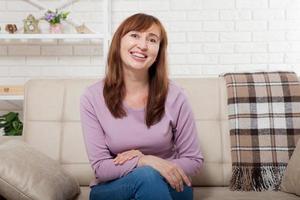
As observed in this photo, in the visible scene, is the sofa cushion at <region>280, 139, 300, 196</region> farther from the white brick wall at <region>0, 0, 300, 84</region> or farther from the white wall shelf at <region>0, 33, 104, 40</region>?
the white wall shelf at <region>0, 33, 104, 40</region>

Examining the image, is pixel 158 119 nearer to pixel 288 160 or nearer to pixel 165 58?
pixel 165 58

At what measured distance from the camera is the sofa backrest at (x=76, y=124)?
6.67ft

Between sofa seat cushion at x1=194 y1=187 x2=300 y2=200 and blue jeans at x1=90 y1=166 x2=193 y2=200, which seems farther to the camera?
sofa seat cushion at x1=194 y1=187 x2=300 y2=200

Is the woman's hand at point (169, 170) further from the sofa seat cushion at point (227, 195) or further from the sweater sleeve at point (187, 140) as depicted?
the sofa seat cushion at point (227, 195)

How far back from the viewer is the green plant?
9.20ft

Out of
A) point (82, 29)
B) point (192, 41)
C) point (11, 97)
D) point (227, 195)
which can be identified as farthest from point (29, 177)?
point (192, 41)

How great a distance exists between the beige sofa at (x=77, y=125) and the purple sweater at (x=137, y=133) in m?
0.32

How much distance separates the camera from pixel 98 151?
166 centimetres

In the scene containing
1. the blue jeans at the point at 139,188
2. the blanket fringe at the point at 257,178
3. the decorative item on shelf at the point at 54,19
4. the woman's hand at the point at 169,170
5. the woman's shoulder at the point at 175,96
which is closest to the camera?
the blue jeans at the point at 139,188

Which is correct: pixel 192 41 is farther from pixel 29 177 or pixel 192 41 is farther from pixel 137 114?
pixel 29 177

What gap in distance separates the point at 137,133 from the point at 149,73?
289 mm

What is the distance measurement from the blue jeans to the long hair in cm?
28

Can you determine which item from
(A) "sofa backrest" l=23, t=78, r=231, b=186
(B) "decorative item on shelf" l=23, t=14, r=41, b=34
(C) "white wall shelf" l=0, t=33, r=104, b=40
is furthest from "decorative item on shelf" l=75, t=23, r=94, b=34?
(A) "sofa backrest" l=23, t=78, r=231, b=186

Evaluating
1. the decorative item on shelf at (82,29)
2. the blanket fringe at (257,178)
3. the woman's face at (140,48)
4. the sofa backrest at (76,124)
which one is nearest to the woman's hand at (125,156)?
the woman's face at (140,48)
